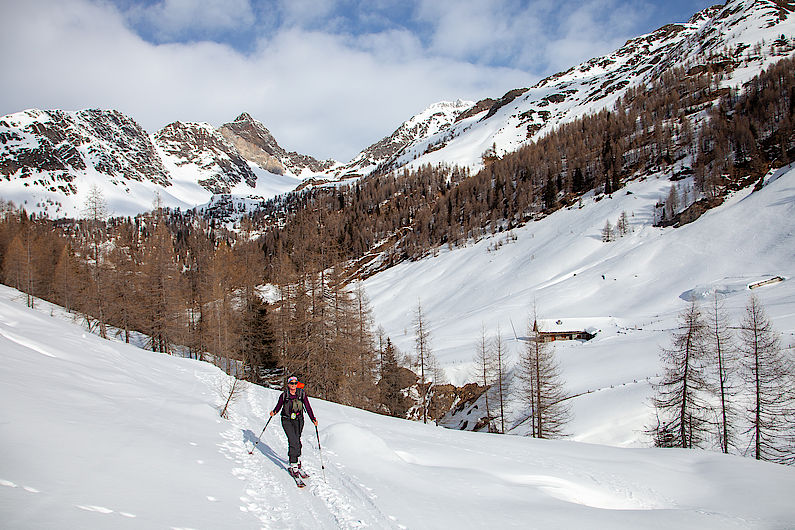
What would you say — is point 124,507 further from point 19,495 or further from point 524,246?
point 524,246

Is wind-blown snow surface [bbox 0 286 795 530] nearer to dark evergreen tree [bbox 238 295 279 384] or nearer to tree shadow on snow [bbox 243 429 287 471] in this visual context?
tree shadow on snow [bbox 243 429 287 471]

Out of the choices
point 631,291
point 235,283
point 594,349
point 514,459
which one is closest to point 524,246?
point 631,291

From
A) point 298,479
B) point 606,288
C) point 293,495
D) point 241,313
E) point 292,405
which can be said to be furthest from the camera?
point 606,288

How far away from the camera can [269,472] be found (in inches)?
301

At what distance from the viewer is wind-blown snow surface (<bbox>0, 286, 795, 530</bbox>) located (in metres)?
4.84

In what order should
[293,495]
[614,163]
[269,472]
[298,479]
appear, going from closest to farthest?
1. [293,495]
2. [298,479]
3. [269,472]
4. [614,163]

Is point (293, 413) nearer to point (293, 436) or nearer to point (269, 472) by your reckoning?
point (293, 436)

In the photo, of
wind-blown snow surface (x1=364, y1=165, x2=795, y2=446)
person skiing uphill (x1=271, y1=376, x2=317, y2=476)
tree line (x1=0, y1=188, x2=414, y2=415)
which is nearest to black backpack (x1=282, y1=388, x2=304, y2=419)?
person skiing uphill (x1=271, y1=376, x2=317, y2=476)

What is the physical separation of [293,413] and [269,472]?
1.16 metres

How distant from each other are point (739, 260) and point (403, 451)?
61.7m

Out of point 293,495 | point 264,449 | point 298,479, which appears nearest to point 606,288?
point 264,449

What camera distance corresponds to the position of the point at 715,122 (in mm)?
89312

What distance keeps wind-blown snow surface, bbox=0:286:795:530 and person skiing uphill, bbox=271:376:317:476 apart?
46cm

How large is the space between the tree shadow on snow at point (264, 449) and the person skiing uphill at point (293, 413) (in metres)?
0.51
